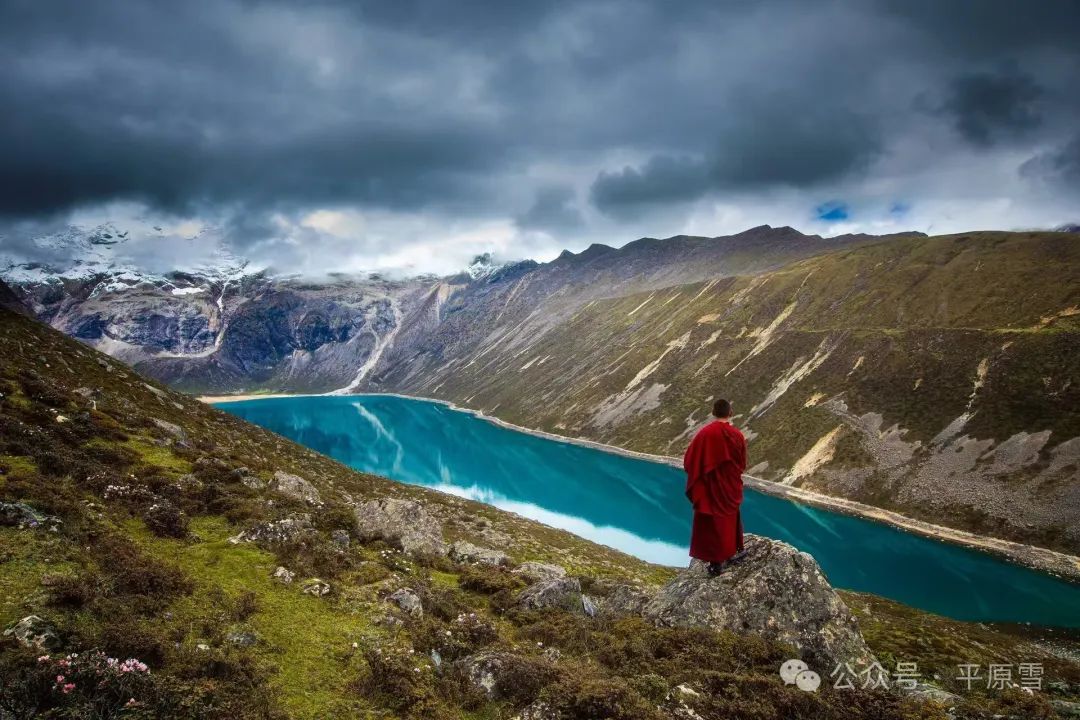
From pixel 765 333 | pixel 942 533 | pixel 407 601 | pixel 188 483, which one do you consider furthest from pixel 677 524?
pixel 765 333

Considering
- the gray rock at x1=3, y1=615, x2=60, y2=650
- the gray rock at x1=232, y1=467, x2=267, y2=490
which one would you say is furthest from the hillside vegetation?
the gray rock at x1=232, y1=467, x2=267, y2=490

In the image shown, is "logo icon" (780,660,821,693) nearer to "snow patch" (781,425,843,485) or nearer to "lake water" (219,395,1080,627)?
Answer: "lake water" (219,395,1080,627)

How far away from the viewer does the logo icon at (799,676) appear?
12.4 meters

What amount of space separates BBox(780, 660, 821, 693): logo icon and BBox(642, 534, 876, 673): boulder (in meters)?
1.65

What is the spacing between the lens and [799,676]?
41.9ft

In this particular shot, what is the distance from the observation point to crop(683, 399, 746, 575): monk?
1622 cm

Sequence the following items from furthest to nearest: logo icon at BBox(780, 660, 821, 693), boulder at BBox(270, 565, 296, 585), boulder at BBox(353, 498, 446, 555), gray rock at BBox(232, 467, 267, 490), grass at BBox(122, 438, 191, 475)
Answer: gray rock at BBox(232, 467, 267, 490) < boulder at BBox(353, 498, 446, 555) < grass at BBox(122, 438, 191, 475) < boulder at BBox(270, 565, 296, 585) < logo icon at BBox(780, 660, 821, 693)

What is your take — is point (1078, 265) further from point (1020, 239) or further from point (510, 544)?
point (510, 544)

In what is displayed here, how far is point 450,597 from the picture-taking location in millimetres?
16844

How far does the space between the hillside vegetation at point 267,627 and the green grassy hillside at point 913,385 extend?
3520 inches

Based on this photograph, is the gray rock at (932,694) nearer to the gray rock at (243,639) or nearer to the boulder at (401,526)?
the gray rock at (243,639)

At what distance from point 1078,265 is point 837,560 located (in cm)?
11548

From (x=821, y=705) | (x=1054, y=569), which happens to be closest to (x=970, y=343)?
(x=1054, y=569)

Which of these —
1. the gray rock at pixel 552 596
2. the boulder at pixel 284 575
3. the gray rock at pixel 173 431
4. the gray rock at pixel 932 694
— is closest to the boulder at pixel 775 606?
the gray rock at pixel 932 694
